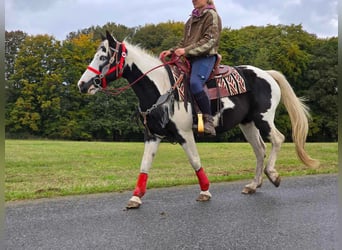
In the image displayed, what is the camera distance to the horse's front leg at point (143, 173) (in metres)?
5.17

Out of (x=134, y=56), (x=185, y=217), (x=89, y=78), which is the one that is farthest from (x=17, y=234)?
(x=134, y=56)

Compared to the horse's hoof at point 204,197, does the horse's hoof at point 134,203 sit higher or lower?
lower

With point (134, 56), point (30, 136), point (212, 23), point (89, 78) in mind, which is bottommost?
point (30, 136)

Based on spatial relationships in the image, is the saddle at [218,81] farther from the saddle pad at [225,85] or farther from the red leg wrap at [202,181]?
the red leg wrap at [202,181]

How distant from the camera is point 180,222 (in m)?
4.36

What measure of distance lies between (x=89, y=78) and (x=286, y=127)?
3873 centimetres

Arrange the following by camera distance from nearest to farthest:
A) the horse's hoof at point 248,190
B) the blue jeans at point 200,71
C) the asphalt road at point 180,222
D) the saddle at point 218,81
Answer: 1. the asphalt road at point 180,222
2. the blue jeans at point 200,71
3. the saddle at point 218,81
4. the horse's hoof at point 248,190

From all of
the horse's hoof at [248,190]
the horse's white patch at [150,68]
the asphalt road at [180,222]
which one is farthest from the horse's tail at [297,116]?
the horse's white patch at [150,68]

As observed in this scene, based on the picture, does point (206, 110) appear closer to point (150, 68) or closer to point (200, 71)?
point (200, 71)

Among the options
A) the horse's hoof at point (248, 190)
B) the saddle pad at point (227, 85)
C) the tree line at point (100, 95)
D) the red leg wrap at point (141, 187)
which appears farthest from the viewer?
the tree line at point (100, 95)

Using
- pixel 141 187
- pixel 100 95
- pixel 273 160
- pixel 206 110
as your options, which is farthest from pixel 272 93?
pixel 100 95

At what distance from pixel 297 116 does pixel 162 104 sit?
8.80ft

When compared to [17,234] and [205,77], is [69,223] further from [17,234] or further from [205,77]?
[205,77]

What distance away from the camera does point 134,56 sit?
18.5ft
